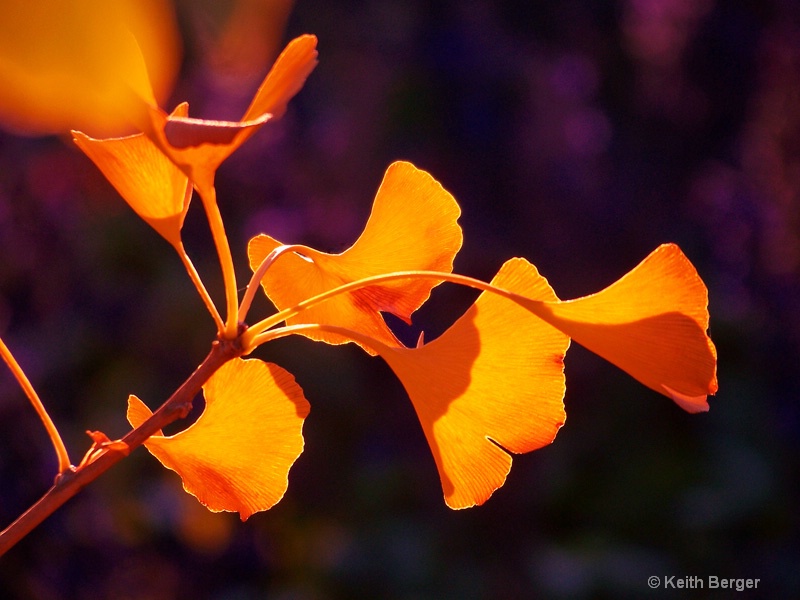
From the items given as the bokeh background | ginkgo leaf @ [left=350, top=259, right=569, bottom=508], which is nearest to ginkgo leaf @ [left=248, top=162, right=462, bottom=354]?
ginkgo leaf @ [left=350, top=259, right=569, bottom=508]

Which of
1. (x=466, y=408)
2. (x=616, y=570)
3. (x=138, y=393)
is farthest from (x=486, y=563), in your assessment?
(x=466, y=408)

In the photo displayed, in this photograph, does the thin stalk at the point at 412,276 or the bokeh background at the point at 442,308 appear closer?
the thin stalk at the point at 412,276

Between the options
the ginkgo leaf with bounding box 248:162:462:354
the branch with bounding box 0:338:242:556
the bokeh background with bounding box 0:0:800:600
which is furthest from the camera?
the bokeh background with bounding box 0:0:800:600

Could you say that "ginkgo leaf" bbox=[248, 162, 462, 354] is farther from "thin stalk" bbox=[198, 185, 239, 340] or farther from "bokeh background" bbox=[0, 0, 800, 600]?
"bokeh background" bbox=[0, 0, 800, 600]

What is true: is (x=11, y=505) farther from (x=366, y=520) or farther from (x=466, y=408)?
(x=466, y=408)

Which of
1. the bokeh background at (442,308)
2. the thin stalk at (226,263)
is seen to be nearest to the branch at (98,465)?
the thin stalk at (226,263)

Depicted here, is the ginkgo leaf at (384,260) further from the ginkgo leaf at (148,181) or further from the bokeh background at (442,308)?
the bokeh background at (442,308)
